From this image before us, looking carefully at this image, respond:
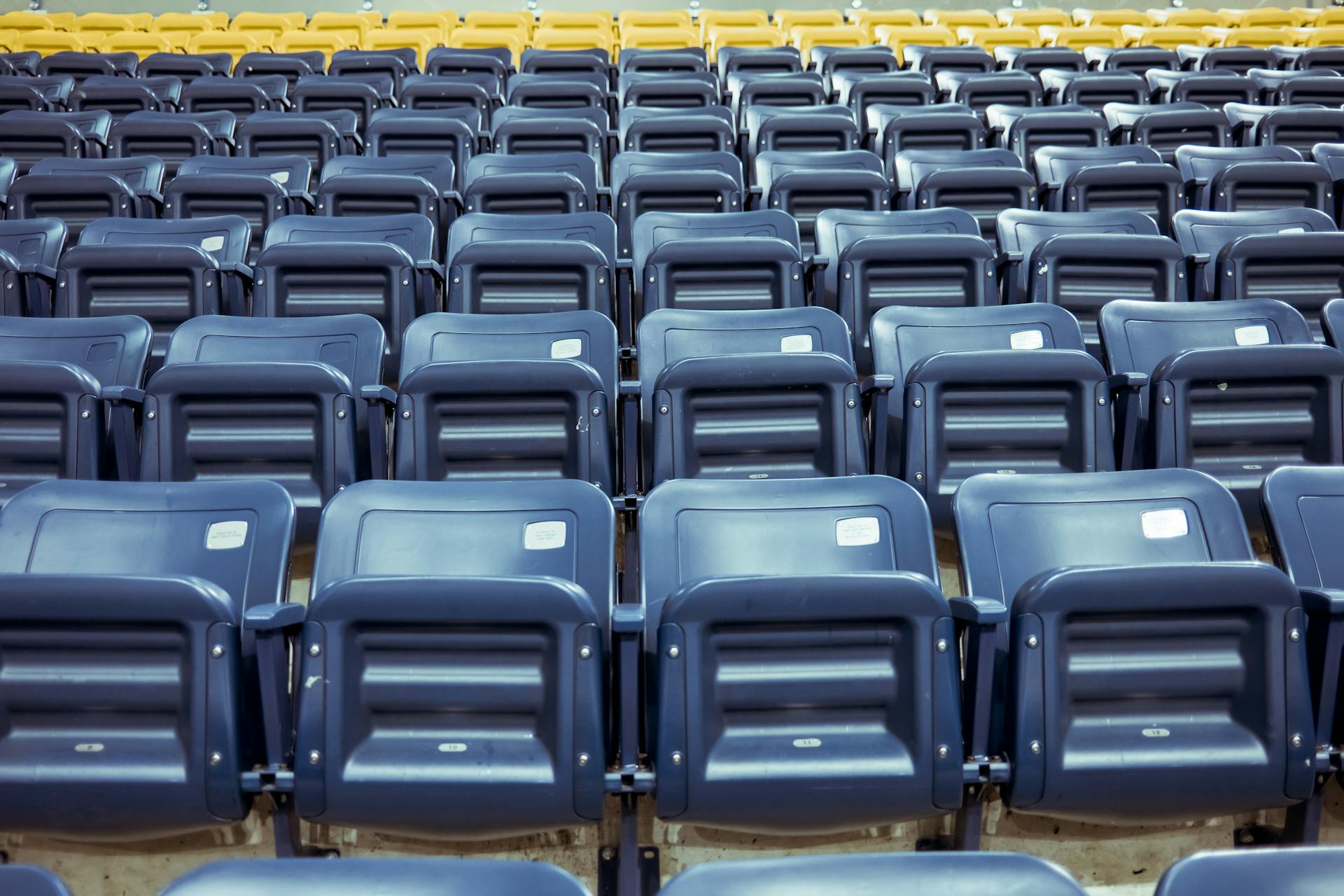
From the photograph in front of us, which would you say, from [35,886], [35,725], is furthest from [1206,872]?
[35,725]

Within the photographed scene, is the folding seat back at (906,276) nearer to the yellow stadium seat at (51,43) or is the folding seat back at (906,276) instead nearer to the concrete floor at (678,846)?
the concrete floor at (678,846)

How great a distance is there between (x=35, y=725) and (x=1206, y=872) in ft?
2.53

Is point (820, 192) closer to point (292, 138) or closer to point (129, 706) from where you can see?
point (292, 138)

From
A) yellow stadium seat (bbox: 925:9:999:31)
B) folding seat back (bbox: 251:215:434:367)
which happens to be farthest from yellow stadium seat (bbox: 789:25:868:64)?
folding seat back (bbox: 251:215:434:367)

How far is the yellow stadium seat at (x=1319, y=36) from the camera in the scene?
3621mm

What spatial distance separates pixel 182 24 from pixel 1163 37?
11.8 feet

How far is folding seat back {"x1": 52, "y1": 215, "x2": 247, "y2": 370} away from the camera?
150cm

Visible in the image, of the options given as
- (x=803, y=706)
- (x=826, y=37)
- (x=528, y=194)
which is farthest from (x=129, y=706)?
(x=826, y=37)

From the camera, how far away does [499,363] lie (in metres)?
1.15

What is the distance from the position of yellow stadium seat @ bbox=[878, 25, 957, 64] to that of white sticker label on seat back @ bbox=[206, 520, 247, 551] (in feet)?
10.8

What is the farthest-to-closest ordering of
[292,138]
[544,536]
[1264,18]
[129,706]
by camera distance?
[1264,18]
[292,138]
[544,536]
[129,706]

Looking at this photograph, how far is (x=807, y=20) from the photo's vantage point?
13.3ft

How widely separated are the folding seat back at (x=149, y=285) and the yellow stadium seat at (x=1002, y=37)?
9.74 feet

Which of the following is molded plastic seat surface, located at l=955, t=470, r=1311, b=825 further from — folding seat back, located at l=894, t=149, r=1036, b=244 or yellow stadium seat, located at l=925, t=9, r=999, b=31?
yellow stadium seat, located at l=925, t=9, r=999, b=31
